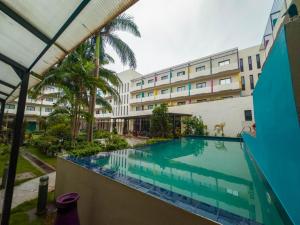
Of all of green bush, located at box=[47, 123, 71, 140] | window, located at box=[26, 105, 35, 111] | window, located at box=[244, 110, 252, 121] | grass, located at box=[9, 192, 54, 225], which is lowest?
grass, located at box=[9, 192, 54, 225]

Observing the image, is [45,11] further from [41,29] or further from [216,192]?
[216,192]

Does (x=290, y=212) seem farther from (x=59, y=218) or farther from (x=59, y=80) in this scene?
(x=59, y=80)

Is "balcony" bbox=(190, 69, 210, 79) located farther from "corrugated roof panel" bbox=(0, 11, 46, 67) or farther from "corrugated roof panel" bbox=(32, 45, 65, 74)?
"corrugated roof panel" bbox=(0, 11, 46, 67)

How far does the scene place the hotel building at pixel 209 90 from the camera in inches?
659

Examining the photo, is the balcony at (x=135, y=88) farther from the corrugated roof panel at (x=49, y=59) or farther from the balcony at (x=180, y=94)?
the corrugated roof panel at (x=49, y=59)

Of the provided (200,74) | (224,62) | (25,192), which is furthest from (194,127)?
(25,192)

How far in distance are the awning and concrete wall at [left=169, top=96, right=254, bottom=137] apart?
58.2ft

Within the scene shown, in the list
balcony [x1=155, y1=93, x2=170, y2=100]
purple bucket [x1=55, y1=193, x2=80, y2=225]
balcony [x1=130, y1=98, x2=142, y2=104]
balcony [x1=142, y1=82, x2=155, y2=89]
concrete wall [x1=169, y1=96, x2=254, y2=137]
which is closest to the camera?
purple bucket [x1=55, y1=193, x2=80, y2=225]

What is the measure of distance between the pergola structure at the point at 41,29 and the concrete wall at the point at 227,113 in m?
17.7

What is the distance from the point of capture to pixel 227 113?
1694 cm

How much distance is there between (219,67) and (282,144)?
20383 mm

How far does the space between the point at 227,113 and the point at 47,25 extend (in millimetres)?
18201

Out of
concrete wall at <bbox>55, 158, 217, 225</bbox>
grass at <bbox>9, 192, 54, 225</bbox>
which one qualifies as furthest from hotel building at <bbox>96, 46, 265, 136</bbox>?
grass at <bbox>9, 192, 54, 225</bbox>

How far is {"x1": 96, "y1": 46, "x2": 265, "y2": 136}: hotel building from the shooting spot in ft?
54.9
